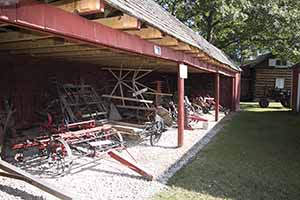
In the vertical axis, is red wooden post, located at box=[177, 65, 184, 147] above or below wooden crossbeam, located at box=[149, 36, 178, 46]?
below

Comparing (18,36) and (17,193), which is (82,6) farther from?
(17,193)

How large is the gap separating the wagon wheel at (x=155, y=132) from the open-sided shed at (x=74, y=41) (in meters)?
0.56

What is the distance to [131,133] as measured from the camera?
269 inches

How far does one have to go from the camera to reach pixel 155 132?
23.1 feet

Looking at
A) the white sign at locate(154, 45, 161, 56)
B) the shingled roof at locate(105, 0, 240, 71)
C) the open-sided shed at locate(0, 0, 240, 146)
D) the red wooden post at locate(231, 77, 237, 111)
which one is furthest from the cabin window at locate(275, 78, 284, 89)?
the white sign at locate(154, 45, 161, 56)

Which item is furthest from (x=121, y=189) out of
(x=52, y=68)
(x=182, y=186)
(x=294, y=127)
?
(x=294, y=127)

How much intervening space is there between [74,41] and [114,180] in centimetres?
216

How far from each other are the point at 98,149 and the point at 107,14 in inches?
116

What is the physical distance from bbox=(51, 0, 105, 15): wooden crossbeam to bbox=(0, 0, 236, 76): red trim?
6 centimetres

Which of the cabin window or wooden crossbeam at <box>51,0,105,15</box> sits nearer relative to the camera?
wooden crossbeam at <box>51,0,105,15</box>

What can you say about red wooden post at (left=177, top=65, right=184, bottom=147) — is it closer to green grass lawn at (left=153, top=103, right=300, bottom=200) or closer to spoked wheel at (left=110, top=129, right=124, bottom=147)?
green grass lawn at (left=153, top=103, right=300, bottom=200)

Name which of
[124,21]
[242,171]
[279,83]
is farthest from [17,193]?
[279,83]

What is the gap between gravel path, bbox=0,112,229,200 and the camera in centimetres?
392

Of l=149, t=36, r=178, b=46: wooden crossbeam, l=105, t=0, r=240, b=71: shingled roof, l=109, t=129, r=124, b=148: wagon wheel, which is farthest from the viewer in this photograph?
l=109, t=129, r=124, b=148: wagon wheel
